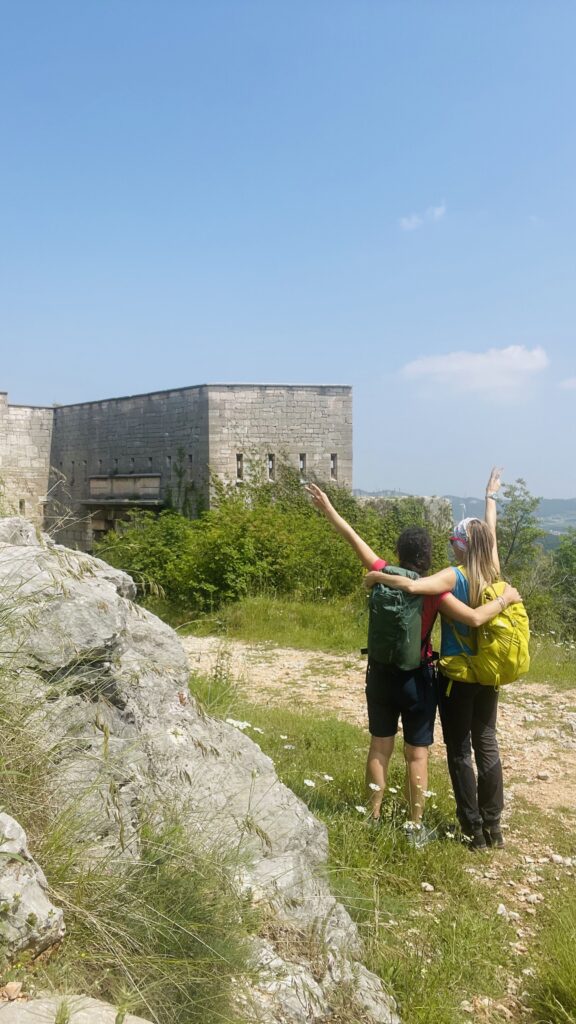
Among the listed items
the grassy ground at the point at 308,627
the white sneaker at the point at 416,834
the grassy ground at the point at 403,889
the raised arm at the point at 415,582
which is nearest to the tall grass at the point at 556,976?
the grassy ground at the point at 403,889

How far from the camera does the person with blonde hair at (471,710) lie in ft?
14.3

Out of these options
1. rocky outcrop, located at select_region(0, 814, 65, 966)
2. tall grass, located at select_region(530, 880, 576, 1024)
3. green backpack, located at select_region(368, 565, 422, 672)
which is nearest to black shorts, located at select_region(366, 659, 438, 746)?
green backpack, located at select_region(368, 565, 422, 672)

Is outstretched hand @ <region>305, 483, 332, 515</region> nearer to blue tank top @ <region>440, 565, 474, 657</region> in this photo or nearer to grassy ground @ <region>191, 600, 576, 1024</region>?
blue tank top @ <region>440, 565, 474, 657</region>

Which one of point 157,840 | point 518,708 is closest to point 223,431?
point 518,708

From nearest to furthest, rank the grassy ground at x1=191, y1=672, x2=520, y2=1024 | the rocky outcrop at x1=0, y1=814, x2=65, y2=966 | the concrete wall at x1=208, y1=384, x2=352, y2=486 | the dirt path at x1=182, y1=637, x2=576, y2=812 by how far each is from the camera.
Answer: the rocky outcrop at x1=0, y1=814, x2=65, y2=966 < the grassy ground at x1=191, y1=672, x2=520, y2=1024 < the dirt path at x1=182, y1=637, x2=576, y2=812 < the concrete wall at x1=208, y1=384, x2=352, y2=486

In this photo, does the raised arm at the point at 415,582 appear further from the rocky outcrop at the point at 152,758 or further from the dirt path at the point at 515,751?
the dirt path at the point at 515,751

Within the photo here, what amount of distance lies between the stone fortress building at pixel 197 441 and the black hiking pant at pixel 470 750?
565 inches

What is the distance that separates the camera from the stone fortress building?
19.5m

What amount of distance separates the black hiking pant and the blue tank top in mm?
176

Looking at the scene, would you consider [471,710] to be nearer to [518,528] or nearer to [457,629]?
[457,629]

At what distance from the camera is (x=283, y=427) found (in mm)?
19891

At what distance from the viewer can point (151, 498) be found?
21.3 metres

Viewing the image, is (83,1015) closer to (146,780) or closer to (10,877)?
(10,877)

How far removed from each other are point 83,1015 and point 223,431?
1777cm
